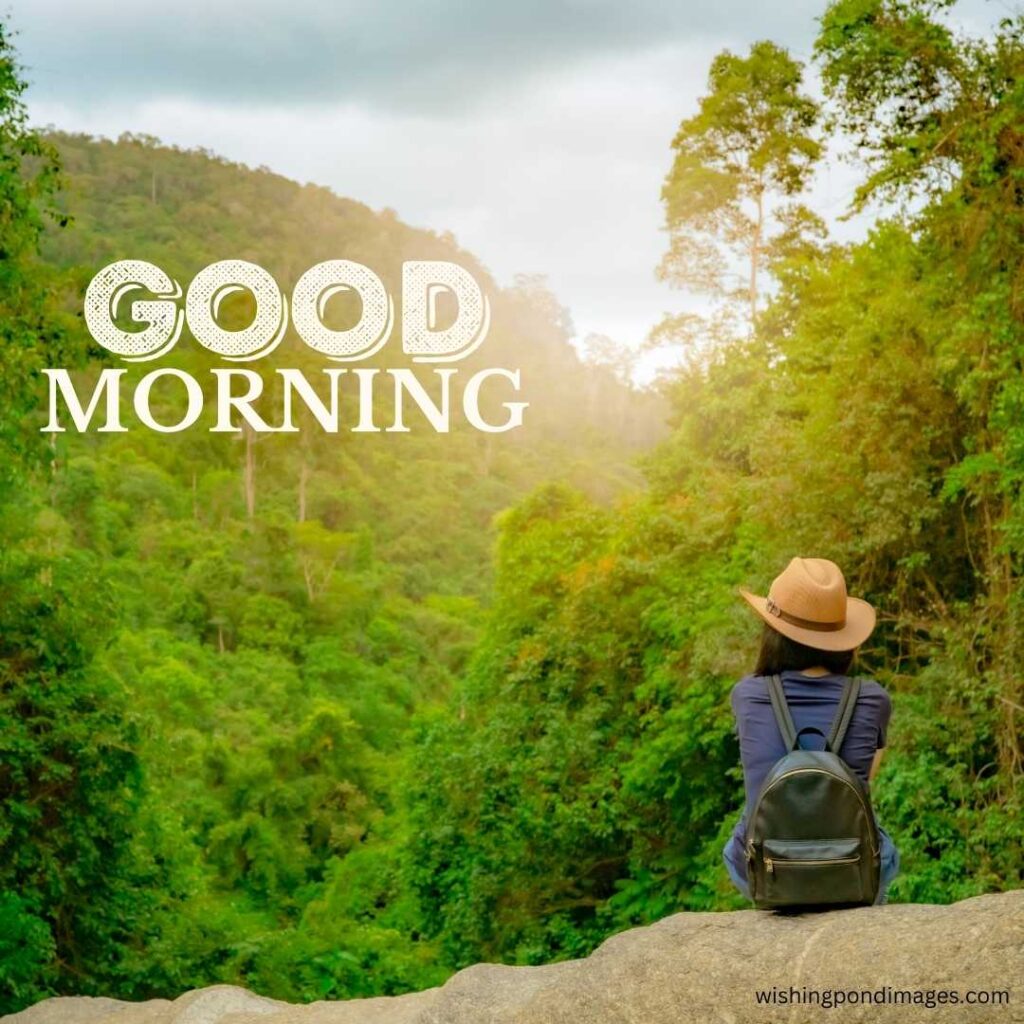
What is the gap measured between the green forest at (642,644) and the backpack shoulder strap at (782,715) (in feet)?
21.2

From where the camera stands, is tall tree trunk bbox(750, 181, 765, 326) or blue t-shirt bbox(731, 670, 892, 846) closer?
blue t-shirt bbox(731, 670, 892, 846)

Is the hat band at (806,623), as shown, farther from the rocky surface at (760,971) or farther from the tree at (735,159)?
the tree at (735,159)

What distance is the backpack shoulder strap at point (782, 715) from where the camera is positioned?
3.40 metres

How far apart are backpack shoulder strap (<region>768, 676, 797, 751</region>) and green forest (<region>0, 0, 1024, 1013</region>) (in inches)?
254

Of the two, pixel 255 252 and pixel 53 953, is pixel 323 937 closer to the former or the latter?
pixel 53 953

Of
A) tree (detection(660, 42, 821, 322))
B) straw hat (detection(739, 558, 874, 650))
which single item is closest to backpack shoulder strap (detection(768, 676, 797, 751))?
straw hat (detection(739, 558, 874, 650))

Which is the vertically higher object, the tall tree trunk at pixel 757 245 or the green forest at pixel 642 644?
the tall tree trunk at pixel 757 245

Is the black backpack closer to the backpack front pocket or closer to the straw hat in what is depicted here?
the backpack front pocket

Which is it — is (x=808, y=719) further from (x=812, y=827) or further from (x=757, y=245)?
(x=757, y=245)

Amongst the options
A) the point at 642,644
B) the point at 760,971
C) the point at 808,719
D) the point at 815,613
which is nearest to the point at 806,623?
the point at 815,613

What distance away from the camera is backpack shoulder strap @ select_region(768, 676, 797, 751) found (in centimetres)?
A: 340

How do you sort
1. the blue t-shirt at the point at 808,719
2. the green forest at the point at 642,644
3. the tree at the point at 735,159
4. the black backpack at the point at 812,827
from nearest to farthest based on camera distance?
the black backpack at the point at 812,827 < the blue t-shirt at the point at 808,719 < the green forest at the point at 642,644 < the tree at the point at 735,159

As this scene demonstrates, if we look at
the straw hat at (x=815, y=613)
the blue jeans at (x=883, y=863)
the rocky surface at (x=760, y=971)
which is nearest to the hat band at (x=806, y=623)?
the straw hat at (x=815, y=613)

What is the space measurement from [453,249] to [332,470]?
43683 mm
